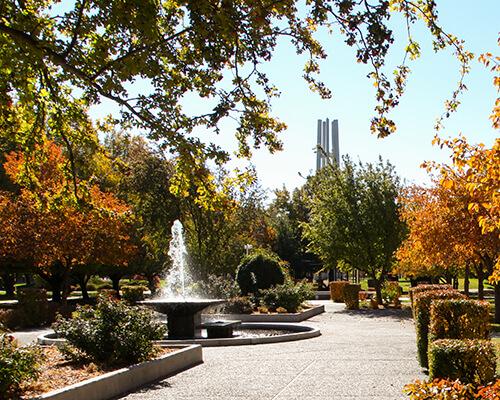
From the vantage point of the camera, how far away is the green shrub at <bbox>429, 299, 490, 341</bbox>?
9547 millimetres

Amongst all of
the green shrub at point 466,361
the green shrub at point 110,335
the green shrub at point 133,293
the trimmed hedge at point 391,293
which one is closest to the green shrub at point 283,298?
the trimmed hedge at point 391,293

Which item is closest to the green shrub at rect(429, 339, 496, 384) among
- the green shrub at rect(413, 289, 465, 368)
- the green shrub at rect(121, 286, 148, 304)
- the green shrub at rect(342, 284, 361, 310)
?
the green shrub at rect(413, 289, 465, 368)

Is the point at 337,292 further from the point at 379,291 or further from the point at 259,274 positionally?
the point at 259,274

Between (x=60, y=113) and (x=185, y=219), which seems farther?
(x=185, y=219)

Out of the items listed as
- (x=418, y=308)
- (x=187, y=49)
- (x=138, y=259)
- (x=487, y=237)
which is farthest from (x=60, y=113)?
(x=138, y=259)

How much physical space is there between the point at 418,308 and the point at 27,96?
22.7 feet

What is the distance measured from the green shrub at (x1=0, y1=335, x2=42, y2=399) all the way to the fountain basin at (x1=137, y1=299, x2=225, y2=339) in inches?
259

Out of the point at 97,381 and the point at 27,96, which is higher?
the point at 27,96

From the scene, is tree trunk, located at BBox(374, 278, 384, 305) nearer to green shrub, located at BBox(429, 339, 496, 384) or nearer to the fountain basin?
the fountain basin

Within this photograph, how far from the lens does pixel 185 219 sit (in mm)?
39469

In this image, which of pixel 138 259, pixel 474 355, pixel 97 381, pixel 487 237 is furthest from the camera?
pixel 138 259

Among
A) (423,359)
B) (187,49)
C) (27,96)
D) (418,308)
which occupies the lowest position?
(423,359)

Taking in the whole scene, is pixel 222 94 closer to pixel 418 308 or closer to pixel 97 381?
pixel 97 381

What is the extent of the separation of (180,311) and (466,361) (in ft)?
28.8
